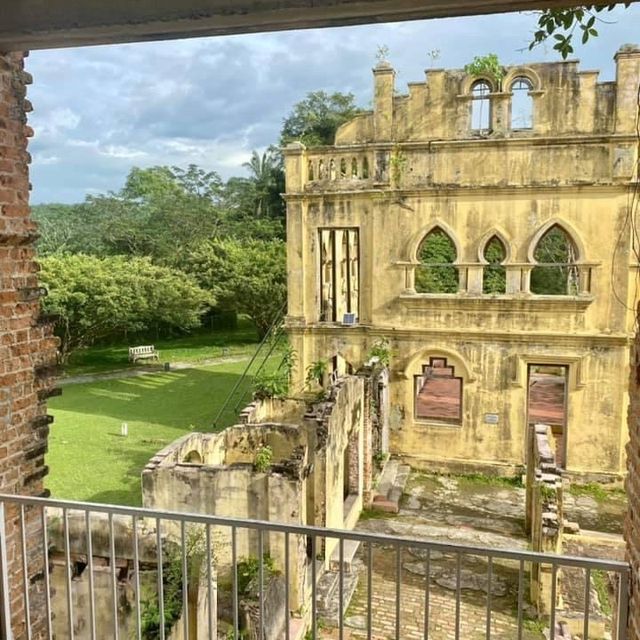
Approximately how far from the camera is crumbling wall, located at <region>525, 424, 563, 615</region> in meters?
6.77

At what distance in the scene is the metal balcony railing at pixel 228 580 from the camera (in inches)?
99.0

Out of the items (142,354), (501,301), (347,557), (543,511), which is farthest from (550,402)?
(142,354)

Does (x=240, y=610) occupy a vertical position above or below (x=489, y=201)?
below

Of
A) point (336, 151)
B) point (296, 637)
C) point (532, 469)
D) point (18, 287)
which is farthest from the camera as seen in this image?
point (336, 151)

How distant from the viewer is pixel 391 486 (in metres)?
10.5

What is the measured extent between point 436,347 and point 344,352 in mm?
1907

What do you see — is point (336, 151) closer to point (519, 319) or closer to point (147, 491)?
point (519, 319)

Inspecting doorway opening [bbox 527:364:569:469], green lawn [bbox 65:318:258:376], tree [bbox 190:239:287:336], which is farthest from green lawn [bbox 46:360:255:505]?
doorway opening [bbox 527:364:569:469]

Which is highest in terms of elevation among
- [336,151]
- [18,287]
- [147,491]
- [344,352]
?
[336,151]

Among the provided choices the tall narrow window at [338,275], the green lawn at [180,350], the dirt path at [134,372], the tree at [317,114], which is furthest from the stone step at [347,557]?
the tree at [317,114]

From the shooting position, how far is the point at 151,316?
22.0 metres

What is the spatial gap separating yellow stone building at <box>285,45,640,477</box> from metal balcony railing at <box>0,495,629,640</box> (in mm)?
3850

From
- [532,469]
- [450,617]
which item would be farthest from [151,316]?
[450,617]

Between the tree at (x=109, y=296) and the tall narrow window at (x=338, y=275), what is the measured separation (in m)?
9.02
